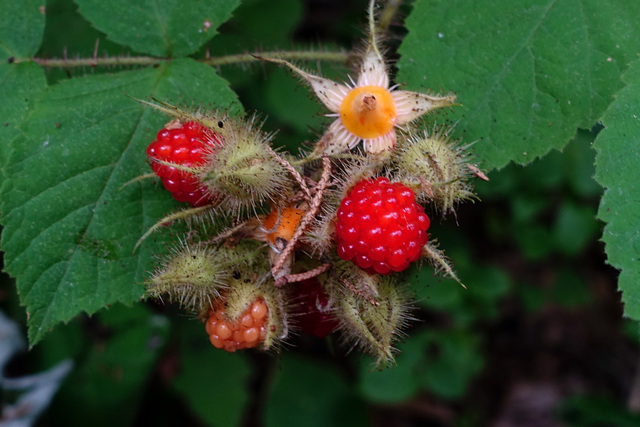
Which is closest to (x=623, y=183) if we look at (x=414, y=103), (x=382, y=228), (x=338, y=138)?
(x=414, y=103)

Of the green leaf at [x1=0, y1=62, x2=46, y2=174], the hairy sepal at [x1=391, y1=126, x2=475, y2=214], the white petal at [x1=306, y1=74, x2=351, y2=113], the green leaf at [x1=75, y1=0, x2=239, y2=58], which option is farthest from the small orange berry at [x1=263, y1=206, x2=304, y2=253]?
the green leaf at [x1=0, y1=62, x2=46, y2=174]

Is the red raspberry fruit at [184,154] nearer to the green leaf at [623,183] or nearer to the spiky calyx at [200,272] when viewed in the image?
the spiky calyx at [200,272]

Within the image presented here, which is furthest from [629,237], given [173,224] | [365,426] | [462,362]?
[365,426]

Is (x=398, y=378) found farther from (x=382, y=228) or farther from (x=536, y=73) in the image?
(x=382, y=228)

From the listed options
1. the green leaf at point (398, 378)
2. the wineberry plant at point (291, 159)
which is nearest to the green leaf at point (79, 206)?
the wineberry plant at point (291, 159)

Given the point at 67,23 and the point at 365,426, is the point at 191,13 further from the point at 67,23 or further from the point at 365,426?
the point at 365,426

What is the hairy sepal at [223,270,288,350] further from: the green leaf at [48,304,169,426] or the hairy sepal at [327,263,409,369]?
the green leaf at [48,304,169,426]
